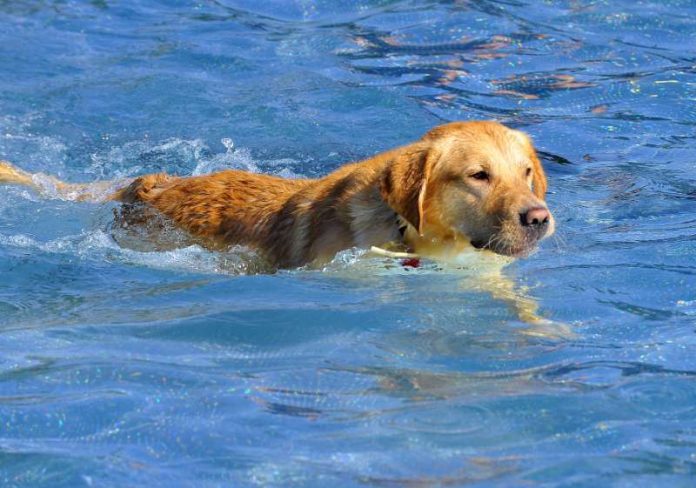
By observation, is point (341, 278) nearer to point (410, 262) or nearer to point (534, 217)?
point (410, 262)

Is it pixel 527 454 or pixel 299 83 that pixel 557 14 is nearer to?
pixel 299 83

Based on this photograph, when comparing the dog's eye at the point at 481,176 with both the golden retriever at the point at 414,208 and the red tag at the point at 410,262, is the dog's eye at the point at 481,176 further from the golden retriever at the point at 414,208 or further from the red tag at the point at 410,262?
the red tag at the point at 410,262

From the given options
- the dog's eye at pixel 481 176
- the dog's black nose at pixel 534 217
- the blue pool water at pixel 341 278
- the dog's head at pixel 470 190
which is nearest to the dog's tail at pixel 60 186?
the blue pool water at pixel 341 278

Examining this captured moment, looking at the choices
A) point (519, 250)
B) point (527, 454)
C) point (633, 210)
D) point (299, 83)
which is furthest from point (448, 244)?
point (299, 83)

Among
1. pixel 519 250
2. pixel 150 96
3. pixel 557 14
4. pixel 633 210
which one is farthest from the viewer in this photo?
pixel 557 14

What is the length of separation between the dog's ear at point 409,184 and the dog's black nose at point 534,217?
1.95 ft

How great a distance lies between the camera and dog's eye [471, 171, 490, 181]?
22.6 ft

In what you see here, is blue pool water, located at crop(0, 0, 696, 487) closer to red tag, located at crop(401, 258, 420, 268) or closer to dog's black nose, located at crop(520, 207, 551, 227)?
red tag, located at crop(401, 258, 420, 268)

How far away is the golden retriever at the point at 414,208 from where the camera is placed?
6.76 metres

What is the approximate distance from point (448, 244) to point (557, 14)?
7490 mm

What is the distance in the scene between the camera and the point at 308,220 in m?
7.28

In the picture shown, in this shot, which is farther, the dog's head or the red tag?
the red tag

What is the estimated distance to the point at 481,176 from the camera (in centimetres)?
688

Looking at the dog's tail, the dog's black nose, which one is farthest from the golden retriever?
the dog's tail
